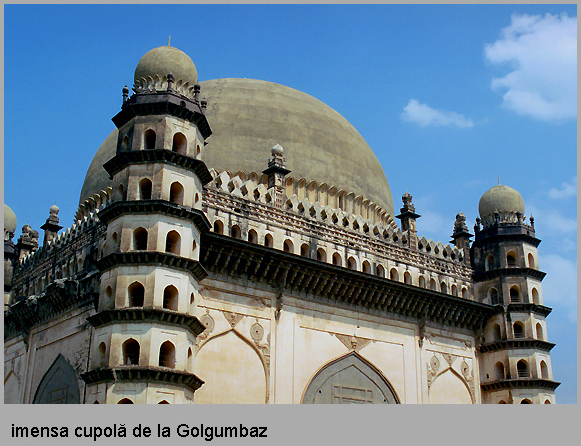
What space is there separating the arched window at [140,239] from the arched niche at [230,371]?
303 cm

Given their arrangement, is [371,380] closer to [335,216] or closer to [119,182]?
[335,216]

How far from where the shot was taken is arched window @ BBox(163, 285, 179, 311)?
57.3ft

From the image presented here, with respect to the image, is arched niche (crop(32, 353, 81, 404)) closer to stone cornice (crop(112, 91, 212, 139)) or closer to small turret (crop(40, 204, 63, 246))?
small turret (crop(40, 204, 63, 246))

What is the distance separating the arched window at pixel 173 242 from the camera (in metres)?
17.9

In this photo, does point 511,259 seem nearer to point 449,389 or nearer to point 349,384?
point 449,389

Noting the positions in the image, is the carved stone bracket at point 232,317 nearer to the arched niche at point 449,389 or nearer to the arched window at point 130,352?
the arched window at point 130,352

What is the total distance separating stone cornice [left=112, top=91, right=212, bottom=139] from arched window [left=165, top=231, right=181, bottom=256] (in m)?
3.25

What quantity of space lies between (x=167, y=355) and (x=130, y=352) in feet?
2.83

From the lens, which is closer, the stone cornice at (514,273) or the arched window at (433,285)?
the arched window at (433,285)

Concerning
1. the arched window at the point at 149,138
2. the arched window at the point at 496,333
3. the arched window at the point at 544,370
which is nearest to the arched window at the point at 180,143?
the arched window at the point at 149,138

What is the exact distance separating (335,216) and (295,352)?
4825mm

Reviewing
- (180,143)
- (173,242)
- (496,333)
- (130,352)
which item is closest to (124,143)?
(180,143)

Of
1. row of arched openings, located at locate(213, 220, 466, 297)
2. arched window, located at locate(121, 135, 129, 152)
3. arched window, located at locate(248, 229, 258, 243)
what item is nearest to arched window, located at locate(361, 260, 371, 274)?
row of arched openings, located at locate(213, 220, 466, 297)
